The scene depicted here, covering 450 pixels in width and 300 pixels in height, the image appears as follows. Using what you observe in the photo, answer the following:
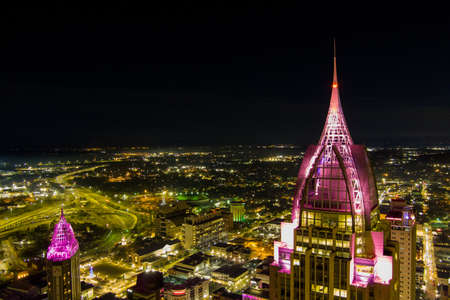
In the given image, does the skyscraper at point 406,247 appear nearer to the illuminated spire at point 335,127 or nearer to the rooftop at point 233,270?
the illuminated spire at point 335,127

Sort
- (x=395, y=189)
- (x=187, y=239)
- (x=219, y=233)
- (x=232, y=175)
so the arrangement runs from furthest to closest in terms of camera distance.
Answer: (x=232, y=175) < (x=395, y=189) < (x=219, y=233) < (x=187, y=239)

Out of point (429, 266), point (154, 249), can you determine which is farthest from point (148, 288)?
point (429, 266)

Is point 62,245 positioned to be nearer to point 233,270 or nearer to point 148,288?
point 148,288

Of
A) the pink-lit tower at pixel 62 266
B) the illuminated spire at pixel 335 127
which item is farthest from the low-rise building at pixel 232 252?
the illuminated spire at pixel 335 127

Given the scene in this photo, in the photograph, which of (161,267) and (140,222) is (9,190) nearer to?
(140,222)

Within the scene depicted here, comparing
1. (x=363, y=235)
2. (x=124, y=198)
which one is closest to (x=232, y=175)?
(x=124, y=198)

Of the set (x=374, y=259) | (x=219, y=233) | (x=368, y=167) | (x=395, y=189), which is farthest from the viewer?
(x=395, y=189)

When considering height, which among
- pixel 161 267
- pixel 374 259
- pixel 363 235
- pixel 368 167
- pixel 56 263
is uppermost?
pixel 368 167

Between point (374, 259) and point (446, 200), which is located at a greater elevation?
point (374, 259)
